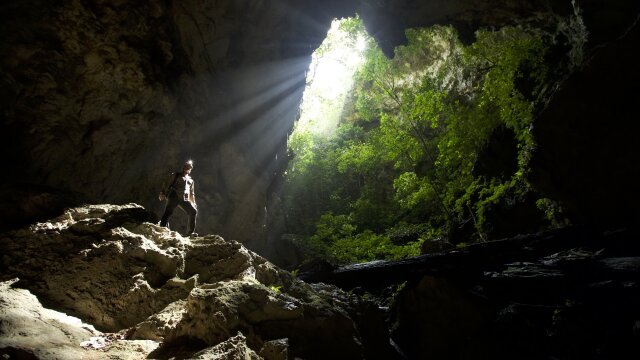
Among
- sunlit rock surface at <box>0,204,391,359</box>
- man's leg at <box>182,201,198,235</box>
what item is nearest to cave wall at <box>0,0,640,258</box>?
sunlit rock surface at <box>0,204,391,359</box>

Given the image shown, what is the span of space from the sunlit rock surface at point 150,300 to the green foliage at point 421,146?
6583 millimetres

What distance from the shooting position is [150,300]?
15.5 feet

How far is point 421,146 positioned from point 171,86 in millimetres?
9089

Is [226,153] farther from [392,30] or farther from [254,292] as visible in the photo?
[254,292]

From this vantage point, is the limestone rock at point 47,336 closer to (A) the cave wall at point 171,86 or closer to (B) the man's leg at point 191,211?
(A) the cave wall at point 171,86

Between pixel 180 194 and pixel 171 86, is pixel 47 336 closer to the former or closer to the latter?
pixel 180 194

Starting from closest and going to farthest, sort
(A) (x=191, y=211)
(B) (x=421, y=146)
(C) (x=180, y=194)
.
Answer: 1. (C) (x=180, y=194)
2. (A) (x=191, y=211)
3. (B) (x=421, y=146)

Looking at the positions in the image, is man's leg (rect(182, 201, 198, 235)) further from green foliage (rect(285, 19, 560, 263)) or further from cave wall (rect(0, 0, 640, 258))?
green foliage (rect(285, 19, 560, 263))

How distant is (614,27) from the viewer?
8.26 m

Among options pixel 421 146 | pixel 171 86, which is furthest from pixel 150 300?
pixel 421 146

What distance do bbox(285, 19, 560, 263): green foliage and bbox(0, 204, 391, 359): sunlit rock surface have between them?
658 cm

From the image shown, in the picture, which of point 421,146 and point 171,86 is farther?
point 421,146

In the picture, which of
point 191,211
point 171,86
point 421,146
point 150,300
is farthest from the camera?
point 421,146

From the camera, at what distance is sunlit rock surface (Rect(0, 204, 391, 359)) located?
349 centimetres
